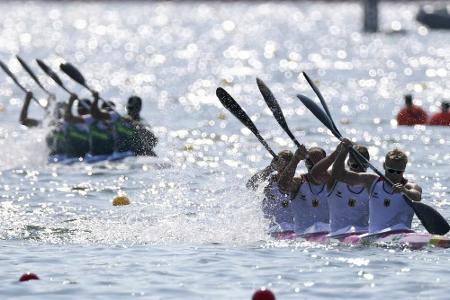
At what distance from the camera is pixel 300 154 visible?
1509 centimetres

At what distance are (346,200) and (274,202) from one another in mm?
1035

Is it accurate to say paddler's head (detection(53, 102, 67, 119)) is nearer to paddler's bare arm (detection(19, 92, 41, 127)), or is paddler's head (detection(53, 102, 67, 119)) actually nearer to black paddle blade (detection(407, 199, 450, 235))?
paddler's bare arm (detection(19, 92, 41, 127))

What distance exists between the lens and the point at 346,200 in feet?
51.1

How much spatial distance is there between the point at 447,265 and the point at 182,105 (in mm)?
30179

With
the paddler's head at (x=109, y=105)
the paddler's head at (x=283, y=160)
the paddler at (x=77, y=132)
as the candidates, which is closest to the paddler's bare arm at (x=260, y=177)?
the paddler's head at (x=283, y=160)

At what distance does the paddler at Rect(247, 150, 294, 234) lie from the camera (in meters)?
16.1

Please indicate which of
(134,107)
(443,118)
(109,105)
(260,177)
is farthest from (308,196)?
(443,118)

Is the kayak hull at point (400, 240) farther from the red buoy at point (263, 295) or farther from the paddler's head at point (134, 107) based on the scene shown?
the paddler's head at point (134, 107)

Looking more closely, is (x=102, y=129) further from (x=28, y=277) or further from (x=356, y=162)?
(x=28, y=277)

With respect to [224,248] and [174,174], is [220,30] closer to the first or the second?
[174,174]

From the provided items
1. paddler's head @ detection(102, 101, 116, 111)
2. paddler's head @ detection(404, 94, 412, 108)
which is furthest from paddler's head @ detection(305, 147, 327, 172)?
paddler's head @ detection(404, 94, 412, 108)

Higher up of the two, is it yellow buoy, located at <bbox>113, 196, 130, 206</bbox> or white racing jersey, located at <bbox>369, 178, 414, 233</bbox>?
yellow buoy, located at <bbox>113, 196, 130, 206</bbox>

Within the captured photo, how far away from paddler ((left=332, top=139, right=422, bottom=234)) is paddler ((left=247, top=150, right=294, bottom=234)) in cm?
101

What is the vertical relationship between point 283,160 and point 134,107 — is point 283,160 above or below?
below
